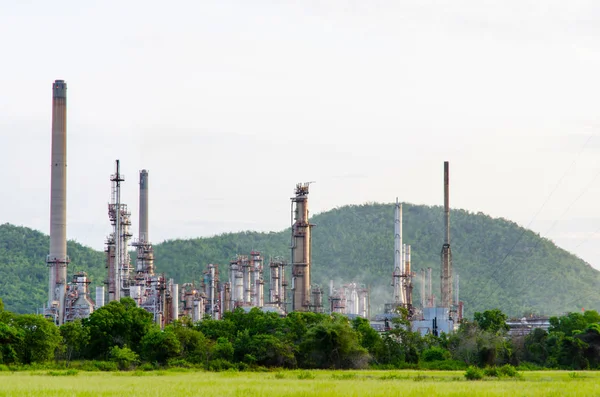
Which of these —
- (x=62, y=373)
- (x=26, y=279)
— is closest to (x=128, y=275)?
(x=62, y=373)

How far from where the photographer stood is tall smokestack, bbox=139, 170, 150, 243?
118 metres

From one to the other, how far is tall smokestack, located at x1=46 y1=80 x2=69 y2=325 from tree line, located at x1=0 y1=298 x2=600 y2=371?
1138cm

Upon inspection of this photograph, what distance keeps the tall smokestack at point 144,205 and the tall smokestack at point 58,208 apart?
25877mm

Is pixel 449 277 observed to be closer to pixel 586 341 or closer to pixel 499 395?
pixel 586 341

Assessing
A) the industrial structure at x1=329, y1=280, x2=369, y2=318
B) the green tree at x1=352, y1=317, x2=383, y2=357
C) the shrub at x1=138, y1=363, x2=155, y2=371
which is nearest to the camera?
the shrub at x1=138, y1=363, x2=155, y2=371

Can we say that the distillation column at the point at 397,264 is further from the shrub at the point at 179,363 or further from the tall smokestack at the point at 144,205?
the shrub at the point at 179,363

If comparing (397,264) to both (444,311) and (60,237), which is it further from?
(60,237)

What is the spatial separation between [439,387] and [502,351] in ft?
121

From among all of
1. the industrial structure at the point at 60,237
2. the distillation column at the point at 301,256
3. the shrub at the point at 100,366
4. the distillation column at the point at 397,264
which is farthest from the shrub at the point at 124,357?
the distillation column at the point at 397,264

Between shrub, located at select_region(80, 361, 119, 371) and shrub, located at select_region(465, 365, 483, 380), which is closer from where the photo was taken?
shrub, located at select_region(465, 365, 483, 380)

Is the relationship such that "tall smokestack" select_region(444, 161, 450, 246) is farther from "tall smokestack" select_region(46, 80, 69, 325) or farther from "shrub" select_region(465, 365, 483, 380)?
"shrub" select_region(465, 365, 483, 380)

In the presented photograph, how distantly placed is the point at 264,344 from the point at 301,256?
25343mm

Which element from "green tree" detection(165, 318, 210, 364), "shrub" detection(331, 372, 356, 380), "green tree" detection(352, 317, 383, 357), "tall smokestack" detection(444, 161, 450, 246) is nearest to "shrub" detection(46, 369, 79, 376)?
"green tree" detection(165, 318, 210, 364)

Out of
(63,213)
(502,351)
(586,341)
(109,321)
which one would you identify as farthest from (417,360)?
(63,213)
